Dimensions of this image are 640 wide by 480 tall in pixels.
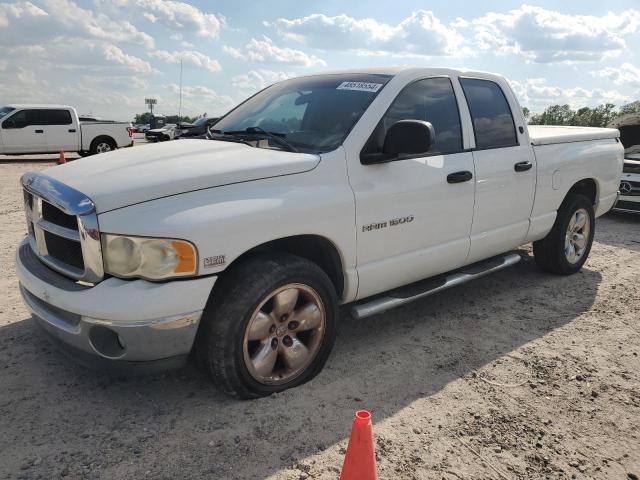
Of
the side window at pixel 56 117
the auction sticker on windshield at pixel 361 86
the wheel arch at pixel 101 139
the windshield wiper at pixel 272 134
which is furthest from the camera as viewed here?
the wheel arch at pixel 101 139

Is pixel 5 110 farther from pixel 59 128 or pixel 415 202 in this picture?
pixel 415 202

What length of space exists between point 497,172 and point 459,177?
542 millimetres

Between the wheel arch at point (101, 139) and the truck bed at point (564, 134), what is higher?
the truck bed at point (564, 134)

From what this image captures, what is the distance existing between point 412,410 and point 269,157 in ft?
5.45

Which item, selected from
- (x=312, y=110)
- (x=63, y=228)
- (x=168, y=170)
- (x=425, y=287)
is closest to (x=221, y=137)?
(x=312, y=110)

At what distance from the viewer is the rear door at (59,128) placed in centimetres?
1673

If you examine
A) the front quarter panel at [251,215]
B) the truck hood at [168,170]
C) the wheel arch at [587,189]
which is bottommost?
the wheel arch at [587,189]

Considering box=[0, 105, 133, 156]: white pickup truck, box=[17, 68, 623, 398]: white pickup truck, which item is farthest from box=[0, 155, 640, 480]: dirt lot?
box=[0, 105, 133, 156]: white pickup truck

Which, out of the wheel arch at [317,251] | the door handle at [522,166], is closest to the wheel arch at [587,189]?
the door handle at [522,166]

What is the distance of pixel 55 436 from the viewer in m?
2.65

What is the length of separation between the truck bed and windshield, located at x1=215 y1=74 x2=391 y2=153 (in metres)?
1.88

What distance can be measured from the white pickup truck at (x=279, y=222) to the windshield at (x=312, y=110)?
0.05 feet

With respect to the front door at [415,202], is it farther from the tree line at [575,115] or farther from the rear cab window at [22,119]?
the tree line at [575,115]

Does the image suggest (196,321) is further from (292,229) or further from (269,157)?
(269,157)
